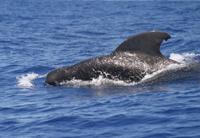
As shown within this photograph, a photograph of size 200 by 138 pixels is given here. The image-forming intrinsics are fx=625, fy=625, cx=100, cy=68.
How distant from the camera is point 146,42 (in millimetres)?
20141

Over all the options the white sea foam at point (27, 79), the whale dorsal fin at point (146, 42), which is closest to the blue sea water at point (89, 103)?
the white sea foam at point (27, 79)

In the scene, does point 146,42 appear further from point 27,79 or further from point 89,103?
point 27,79

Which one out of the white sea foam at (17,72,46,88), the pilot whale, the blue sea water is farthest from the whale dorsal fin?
the white sea foam at (17,72,46,88)

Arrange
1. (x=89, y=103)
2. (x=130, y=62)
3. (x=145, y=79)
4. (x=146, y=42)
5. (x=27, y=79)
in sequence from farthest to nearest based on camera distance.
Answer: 1. (x=27, y=79)
2. (x=130, y=62)
3. (x=146, y=42)
4. (x=145, y=79)
5. (x=89, y=103)

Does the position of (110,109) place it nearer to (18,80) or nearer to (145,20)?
(18,80)

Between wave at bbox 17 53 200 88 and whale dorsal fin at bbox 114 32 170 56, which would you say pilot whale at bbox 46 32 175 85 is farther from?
wave at bbox 17 53 200 88

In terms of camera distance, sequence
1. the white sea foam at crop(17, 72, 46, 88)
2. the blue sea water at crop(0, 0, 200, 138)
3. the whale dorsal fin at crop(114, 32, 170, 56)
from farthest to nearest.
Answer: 1. the white sea foam at crop(17, 72, 46, 88)
2. the whale dorsal fin at crop(114, 32, 170, 56)
3. the blue sea water at crop(0, 0, 200, 138)

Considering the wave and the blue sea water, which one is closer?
the blue sea water

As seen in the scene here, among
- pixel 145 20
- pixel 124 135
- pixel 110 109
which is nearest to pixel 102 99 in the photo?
pixel 110 109

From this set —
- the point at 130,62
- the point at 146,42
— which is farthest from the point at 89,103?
the point at 146,42

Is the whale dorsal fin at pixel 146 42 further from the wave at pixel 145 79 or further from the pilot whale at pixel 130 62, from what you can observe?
the wave at pixel 145 79

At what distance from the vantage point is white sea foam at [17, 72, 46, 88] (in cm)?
2128

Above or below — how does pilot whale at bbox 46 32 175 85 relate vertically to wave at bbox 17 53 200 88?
above

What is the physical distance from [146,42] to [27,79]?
4.81 metres
